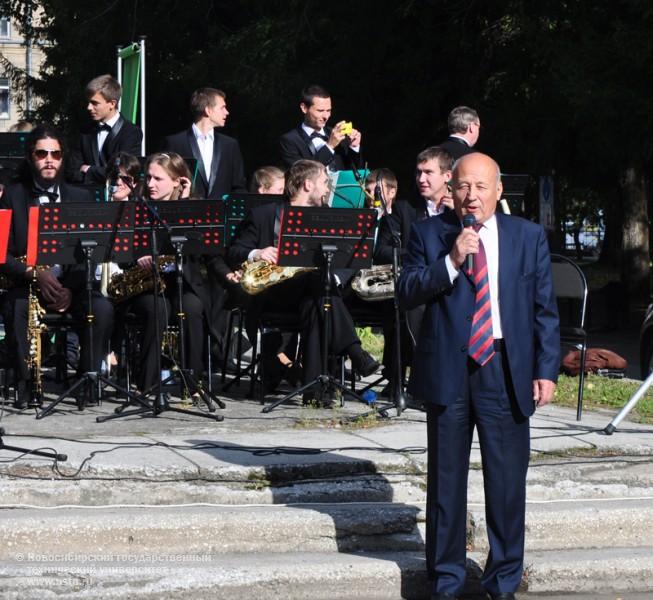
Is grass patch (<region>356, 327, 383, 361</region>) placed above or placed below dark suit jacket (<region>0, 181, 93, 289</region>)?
below

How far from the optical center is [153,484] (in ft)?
23.8

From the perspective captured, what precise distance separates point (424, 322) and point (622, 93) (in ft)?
36.6

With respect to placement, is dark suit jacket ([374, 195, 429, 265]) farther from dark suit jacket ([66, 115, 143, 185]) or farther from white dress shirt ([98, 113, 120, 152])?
white dress shirt ([98, 113, 120, 152])

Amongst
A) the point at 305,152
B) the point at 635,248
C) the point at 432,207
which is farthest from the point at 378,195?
the point at 635,248

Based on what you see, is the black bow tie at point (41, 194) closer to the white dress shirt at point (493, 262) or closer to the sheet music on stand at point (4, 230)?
the sheet music on stand at point (4, 230)

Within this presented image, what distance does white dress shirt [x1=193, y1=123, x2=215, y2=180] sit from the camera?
1153cm

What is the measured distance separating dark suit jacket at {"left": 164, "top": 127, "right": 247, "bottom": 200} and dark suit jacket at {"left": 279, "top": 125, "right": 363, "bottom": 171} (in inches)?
17.5

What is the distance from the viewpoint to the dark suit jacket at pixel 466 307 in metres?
5.88

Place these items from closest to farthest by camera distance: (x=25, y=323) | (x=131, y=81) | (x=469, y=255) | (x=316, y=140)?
(x=469, y=255)
(x=25, y=323)
(x=316, y=140)
(x=131, y=81)

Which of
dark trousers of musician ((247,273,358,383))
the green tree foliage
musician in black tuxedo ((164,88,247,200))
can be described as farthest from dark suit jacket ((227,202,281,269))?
the green tree foliage

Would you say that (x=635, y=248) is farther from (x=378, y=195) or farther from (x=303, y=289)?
(x=303, y=289)

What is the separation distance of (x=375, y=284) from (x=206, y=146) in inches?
89.5

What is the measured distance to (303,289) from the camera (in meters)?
10.0

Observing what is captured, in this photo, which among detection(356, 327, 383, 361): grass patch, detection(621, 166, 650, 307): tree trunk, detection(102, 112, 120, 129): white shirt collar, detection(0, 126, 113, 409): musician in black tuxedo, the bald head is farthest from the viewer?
detection(621, 166, 650, 307): tree trunk
